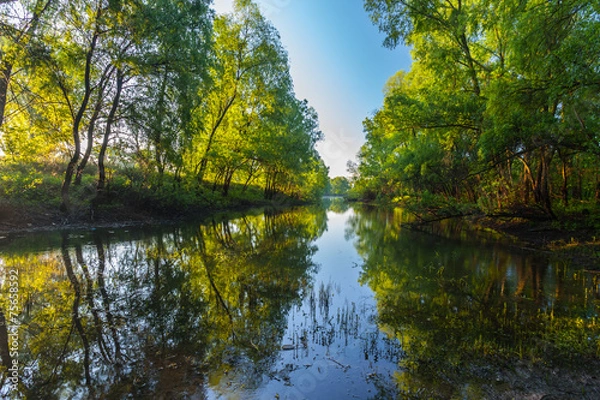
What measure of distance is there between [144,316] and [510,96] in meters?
10.7

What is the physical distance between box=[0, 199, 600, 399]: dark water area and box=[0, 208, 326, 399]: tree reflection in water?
0.08 ft

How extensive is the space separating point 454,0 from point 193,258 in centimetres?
1713

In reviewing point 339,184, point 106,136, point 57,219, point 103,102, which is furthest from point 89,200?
point 339,184

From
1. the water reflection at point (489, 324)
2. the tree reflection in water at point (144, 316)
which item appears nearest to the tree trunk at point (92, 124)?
the tree reflection in water at point (144, 316)

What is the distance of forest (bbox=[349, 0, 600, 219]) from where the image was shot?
7.07 metres

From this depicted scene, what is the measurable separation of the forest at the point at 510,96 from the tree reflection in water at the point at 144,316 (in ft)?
26.6

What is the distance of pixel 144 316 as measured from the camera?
454cm

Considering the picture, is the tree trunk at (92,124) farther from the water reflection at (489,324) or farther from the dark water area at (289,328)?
the water reflection at (489,324)

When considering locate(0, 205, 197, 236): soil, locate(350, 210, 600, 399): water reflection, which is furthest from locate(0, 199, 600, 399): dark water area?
locate(0, 205, 197, 236): soil

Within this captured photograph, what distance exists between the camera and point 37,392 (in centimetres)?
274

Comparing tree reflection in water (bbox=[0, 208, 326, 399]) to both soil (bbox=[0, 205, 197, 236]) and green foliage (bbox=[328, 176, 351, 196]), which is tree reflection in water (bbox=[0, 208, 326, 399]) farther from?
green foliage (bbox=[328, 176, 351, 196])

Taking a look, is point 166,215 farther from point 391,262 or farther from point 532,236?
point 532,236

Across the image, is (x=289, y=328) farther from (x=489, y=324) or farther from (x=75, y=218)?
(x=75, y=218)

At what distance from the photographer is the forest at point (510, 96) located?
23.2 ft
